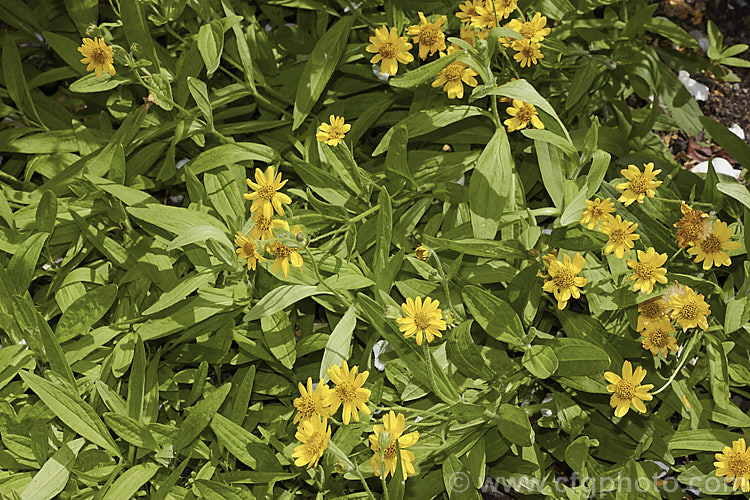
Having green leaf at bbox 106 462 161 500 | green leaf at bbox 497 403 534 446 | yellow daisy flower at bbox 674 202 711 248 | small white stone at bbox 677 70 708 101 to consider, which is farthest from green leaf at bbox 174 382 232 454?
small white stone at bbox 677 70 708 101

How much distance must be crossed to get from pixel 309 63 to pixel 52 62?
1235 millimetres

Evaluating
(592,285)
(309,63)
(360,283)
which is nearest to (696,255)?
(592,285)

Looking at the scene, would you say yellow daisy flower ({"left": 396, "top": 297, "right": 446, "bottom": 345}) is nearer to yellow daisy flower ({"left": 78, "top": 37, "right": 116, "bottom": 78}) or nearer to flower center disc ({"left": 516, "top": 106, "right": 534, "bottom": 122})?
flower center disc ({"left": 516, "top": 106, "right": 534, "bottom": 122})

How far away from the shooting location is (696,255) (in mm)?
1999

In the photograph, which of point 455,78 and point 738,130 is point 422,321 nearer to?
point 455,78

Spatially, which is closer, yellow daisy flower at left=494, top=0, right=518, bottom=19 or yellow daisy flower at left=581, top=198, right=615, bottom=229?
yellow daisy flower at left=581, top=198, right=615, bottom=229

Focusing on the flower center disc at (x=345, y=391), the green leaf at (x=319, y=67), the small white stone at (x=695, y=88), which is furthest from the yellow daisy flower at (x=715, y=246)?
the green leaf at (x=319, y=67)

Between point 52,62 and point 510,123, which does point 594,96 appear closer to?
point 510,123

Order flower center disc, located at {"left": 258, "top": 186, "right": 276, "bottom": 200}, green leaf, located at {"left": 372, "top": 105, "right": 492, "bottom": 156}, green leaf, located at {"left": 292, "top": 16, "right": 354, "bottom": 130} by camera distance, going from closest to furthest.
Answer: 1. flower center disc, located at {"left": 258, "top": 186, "right": 276, "bottom": 200}
2. green leaf, located at {"left": 372, "top": 105, "right": 492, "bottom": 156}
3. green leaf, located at {"left": 292, "top": 16, "right": 354, "bottom": 130}

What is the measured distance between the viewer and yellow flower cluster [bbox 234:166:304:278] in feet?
5.91

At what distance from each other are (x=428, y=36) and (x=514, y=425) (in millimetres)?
1292

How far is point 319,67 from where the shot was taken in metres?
2.38

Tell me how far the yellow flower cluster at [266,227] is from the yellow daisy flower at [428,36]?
0.72m

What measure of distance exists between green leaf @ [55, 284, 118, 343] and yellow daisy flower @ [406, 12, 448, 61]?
1.33m
